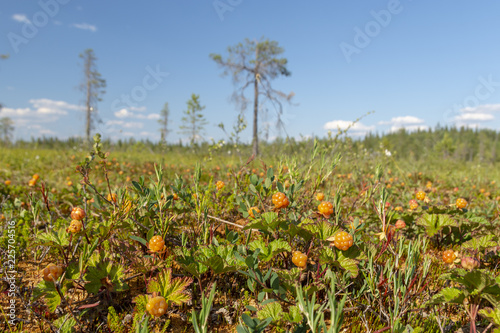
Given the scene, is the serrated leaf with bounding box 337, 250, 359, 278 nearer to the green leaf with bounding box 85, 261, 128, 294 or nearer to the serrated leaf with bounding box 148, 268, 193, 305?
the serrated leaf with bounding box 148, 268, 193, 305

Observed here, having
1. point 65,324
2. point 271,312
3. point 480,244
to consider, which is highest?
point 480,244

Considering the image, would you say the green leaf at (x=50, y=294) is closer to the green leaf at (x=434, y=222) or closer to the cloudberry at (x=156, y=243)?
the cloudberry at (x=156, y=243)

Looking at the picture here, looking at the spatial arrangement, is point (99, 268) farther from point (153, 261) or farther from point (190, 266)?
point (190, 266)

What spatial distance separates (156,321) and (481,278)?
5.31 feet

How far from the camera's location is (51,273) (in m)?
1.27

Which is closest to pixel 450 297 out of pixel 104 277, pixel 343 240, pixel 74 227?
pixel 343 240

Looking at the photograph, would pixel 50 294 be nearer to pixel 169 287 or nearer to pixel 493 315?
pixel 169 287

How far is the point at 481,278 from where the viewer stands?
1.27 meters

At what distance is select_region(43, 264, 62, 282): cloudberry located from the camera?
1.25 m

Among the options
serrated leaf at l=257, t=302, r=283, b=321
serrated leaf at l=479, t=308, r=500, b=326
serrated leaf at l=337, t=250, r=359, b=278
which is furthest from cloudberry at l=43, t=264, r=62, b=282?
serrated leaf at l=479, t=308, r=500, b=326

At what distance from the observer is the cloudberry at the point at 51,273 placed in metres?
1.25

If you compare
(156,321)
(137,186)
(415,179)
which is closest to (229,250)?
(156,321)

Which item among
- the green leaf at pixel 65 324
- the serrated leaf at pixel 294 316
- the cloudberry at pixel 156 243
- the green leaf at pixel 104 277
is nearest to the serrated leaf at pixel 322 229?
the serrated leaf at pixel 294 316

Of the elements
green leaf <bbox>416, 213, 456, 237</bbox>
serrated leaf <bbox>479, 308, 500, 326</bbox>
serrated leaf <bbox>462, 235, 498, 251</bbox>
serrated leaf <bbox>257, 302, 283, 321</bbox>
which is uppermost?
green leaf <bbox>416, 213, 456, 237</bbox>
